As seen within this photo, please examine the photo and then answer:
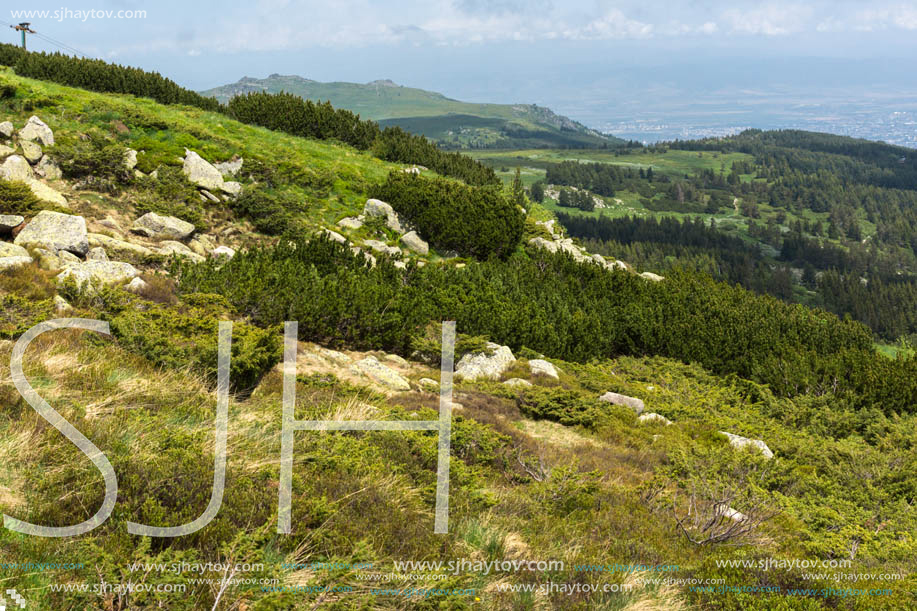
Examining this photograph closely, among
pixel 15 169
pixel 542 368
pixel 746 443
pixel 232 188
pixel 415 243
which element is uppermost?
pixel 15 169

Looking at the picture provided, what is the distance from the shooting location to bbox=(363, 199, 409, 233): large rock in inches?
834

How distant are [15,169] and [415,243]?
12.6 meters

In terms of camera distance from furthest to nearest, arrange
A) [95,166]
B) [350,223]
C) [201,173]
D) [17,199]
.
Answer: [350,223], [201,173], [95,166], [17,199]

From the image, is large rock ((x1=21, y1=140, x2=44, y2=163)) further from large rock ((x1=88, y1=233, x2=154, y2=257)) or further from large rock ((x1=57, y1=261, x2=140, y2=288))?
large rock ((x1=57, y1=261, x2=140, y2=288))

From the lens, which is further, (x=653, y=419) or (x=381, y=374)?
(x=653, y=419)

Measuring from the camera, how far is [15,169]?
14.3 meters

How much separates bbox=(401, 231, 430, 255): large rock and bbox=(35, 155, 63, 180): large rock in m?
11.4

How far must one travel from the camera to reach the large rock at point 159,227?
14383 mm

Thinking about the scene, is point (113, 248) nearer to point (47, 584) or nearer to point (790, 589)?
point (47, 584)

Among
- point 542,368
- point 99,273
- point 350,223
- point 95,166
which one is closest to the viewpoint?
point 99,273

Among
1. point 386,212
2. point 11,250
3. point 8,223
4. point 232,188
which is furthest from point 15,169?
point 386,212

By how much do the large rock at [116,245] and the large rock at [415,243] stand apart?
33.1 feet

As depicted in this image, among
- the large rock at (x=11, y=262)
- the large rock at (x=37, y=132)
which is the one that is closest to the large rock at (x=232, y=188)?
the large rock at (x=37, y=132)

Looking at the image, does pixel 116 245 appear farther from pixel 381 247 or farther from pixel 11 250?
pixel 381 247
